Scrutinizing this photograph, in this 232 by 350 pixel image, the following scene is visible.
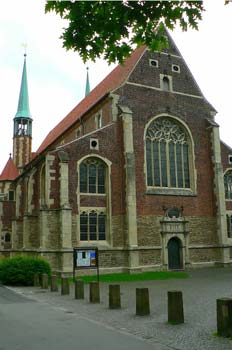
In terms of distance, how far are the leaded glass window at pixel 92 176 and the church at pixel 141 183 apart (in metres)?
0.07

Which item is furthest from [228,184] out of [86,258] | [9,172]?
[9,172]

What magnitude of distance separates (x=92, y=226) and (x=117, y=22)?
2028 cm

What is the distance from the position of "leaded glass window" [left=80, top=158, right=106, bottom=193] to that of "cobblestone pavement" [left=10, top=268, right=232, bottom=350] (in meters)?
10.2

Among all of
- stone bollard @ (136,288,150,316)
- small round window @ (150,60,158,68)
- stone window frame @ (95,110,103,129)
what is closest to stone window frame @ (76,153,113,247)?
stone window frame @ (95,110,103,129)

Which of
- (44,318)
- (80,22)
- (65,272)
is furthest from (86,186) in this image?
(80,22)

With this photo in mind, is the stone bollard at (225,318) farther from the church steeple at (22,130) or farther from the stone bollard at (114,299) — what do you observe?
the church steeple at (22,130)

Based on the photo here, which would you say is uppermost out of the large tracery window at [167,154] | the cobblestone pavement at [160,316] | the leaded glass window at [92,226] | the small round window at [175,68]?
the small round window at [175,68]

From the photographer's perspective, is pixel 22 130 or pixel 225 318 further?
pixel 22 130

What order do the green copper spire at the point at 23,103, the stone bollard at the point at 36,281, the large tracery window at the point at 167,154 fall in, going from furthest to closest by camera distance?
1. the green copper spire at the point at 23,103
2. the large tracery window at the point at 167,154
3. the stone bollard at the point at 36,281

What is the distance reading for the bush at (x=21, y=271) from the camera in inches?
734

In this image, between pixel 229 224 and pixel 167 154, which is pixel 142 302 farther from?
pixel 229 224

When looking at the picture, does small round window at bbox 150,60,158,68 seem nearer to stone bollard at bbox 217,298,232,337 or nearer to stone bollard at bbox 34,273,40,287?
stone bollard at bbox 34,273,40,287

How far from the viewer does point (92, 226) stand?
25188 mm

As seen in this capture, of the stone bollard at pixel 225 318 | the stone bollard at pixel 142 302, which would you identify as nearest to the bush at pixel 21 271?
the stone bollard at pixel 142 302
